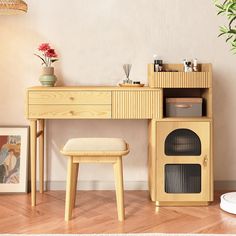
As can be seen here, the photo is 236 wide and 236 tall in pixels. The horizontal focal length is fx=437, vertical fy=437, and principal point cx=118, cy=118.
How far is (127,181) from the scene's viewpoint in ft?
11.8

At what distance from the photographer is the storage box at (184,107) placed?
3.15 m

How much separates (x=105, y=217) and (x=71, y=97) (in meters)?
0.87

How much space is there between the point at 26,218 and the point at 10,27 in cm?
155

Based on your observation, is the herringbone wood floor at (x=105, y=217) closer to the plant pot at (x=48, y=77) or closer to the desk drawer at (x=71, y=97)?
the desk drawer at (x=71, y=97)

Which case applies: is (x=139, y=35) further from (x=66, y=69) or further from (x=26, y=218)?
(x=26, y=218)

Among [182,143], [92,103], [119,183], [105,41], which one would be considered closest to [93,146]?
[119,183]

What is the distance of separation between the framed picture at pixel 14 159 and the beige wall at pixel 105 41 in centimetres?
12

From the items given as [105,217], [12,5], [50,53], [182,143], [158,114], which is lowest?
[105,217]

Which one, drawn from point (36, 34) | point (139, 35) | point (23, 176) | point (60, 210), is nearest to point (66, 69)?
point (36, 34)

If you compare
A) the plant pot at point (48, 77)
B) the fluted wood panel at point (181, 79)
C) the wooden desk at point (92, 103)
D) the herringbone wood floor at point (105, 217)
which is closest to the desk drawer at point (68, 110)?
the wooden desk at point (92, 103)

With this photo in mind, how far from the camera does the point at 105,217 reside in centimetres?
285

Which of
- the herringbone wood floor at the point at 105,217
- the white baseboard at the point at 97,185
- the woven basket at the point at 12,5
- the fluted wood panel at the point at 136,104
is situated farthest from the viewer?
the white baseboard at the point at 97,185

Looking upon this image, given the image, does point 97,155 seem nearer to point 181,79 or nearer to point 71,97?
point 71,97

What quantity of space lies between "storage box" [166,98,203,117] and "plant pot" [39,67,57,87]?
2.89 ft
